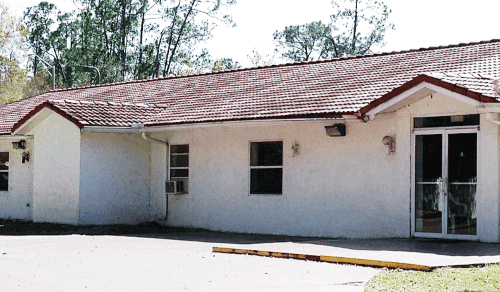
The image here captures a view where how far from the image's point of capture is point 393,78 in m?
18.2

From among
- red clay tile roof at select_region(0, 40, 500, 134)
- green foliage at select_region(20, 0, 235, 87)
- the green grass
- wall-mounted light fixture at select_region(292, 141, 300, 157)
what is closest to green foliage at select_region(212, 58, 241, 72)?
green foliage at select_region(20, 0, 235, 87)

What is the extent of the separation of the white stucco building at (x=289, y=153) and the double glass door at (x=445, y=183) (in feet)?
0.07

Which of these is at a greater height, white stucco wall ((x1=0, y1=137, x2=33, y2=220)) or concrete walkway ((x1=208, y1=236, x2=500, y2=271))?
white stucco wall ((x1=0, y1=137, x2=33, y2=220))

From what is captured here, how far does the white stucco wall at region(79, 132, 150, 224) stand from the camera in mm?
20250

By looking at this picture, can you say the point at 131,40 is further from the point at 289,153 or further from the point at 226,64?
the point at 289,153

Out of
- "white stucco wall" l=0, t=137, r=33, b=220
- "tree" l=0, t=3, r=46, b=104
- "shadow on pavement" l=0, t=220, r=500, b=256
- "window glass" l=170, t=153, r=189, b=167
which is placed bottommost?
"shadow on pavement" l=0, t=220, r=500, b=256

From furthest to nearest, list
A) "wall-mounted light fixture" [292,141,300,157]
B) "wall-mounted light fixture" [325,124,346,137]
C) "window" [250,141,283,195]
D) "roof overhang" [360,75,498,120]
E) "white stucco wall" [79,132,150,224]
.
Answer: "white stucco wall" [79,132,150,224] < "window" [250,141,283,195] < "wall-mounted light fixture" [292,141,300,157] < "wall-mounted light fixture" [325,124,346,137] < "roof overhang" [360,75,498,120]

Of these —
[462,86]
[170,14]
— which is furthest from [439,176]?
[170,14]

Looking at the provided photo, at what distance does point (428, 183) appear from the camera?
15625mm

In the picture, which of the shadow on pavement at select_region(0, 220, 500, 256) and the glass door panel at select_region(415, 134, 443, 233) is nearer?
the shadow on pavement at select_region(0, 220, 500, 256)

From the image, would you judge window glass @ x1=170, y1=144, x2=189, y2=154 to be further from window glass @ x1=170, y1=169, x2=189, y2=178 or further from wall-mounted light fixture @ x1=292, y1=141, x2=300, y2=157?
wall-mounted light fixture @ x1=292, y1=141, x2=300, y2=157

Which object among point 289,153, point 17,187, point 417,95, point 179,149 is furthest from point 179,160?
point 417,95

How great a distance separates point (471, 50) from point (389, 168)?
4.82 meters

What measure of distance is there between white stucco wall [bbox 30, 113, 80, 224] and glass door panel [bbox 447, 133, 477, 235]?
368 inches
